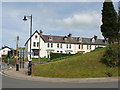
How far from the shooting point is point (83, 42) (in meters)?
78.2

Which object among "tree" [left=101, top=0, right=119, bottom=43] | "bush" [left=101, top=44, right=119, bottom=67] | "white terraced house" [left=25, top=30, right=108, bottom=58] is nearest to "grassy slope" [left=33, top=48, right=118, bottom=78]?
"bush" [left=101, top=44, right=119, bottom=67]

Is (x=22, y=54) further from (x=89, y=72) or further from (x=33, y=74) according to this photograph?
(x=89, y=72)

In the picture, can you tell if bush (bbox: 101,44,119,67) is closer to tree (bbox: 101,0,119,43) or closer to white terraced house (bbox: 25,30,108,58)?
tree (bbox: 101,0,119,43)

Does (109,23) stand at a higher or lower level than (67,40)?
higher

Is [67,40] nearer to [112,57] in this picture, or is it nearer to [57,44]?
[57,44]

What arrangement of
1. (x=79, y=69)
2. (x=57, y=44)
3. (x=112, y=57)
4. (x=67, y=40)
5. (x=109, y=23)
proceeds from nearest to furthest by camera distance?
(x=79, y=69), (x=112, y=57), (x=109, y=23), (x=57, y=44), (x=67, y=40)

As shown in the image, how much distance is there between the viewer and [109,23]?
48.0 meters

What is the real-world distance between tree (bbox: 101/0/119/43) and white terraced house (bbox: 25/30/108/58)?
23.6 metres

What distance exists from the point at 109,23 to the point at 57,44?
92.4 feet

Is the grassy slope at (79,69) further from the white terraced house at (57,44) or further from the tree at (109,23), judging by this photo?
the white terraced house at (57,44)

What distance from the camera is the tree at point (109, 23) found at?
47.3m

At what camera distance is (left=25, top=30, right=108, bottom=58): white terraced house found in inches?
2781

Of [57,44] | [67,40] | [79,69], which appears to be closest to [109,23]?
[79,69]

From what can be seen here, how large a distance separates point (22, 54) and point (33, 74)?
33.7ft
